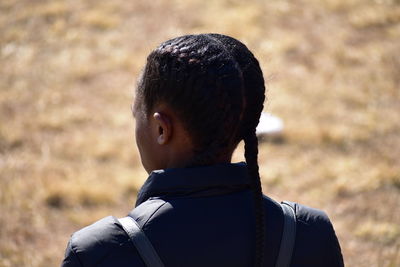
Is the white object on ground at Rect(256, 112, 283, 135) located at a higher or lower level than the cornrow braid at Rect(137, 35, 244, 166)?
lower

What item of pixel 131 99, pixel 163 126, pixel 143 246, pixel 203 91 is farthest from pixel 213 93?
pixel 131 99

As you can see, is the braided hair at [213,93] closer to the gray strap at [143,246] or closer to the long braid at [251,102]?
the long braid at [251,102]

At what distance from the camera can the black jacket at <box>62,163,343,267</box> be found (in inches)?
59.4

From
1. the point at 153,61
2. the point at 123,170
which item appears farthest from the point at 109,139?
the point at 153,61

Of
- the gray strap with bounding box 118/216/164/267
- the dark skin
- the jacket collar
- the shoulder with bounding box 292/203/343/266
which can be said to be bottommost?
the shoulder with bounding box 292/203/343/266

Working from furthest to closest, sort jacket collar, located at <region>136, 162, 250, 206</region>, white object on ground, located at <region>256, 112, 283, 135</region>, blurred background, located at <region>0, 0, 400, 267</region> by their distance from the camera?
1. white object on ground, located at <region>256, 112, 283, 135</region>
2. blurred background, located at <region>0, 0, 400, 267</region>
3. jacket collar, located at <region>136, 162, 250, 206</region>

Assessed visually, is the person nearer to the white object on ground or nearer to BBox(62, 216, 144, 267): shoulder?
BBox(62, 216, 144, 267): shoulder

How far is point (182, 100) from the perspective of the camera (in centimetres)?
163

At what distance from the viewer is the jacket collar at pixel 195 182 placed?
1.61 meters

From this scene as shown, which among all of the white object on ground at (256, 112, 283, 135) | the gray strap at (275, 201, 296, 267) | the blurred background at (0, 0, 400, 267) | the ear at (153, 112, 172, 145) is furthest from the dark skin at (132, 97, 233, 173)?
the white object on ground at (256, 112, 283, 135)

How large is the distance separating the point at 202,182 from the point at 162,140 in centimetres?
16

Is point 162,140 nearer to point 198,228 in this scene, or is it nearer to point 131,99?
point 198,228

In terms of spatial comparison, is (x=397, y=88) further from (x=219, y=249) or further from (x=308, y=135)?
(x=219, y=249)

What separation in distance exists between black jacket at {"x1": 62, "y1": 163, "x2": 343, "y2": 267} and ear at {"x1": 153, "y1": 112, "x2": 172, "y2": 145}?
0.28 feet
